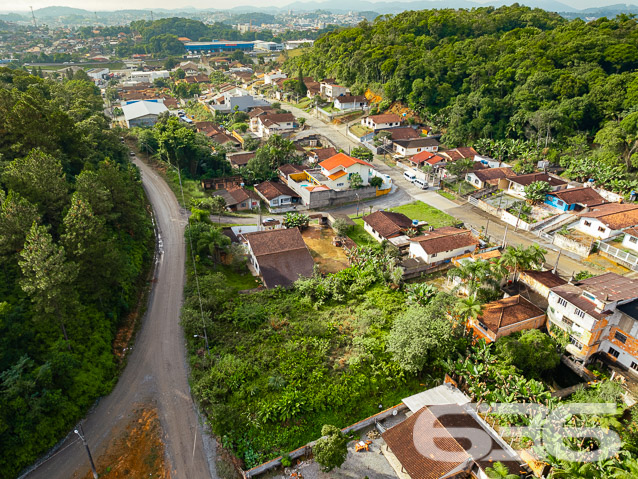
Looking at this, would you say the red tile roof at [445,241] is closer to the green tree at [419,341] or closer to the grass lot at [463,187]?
the green tree at [419,341]

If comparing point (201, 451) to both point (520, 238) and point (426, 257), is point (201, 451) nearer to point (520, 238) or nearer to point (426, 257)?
point (426, 257)

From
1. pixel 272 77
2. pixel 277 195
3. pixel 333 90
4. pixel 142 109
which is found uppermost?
pixel 272 77

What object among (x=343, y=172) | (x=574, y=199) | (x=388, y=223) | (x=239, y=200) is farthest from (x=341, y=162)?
(x=574, y=199)

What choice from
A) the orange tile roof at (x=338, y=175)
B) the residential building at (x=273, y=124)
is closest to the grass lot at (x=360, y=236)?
the orange tile roof at (x=338, y=175)

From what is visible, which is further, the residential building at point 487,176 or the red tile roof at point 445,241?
the residential building at point 487,176

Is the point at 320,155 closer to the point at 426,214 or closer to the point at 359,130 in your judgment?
the point at 359,130

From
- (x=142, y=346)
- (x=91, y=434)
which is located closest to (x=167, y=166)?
(x=142, y=346)
